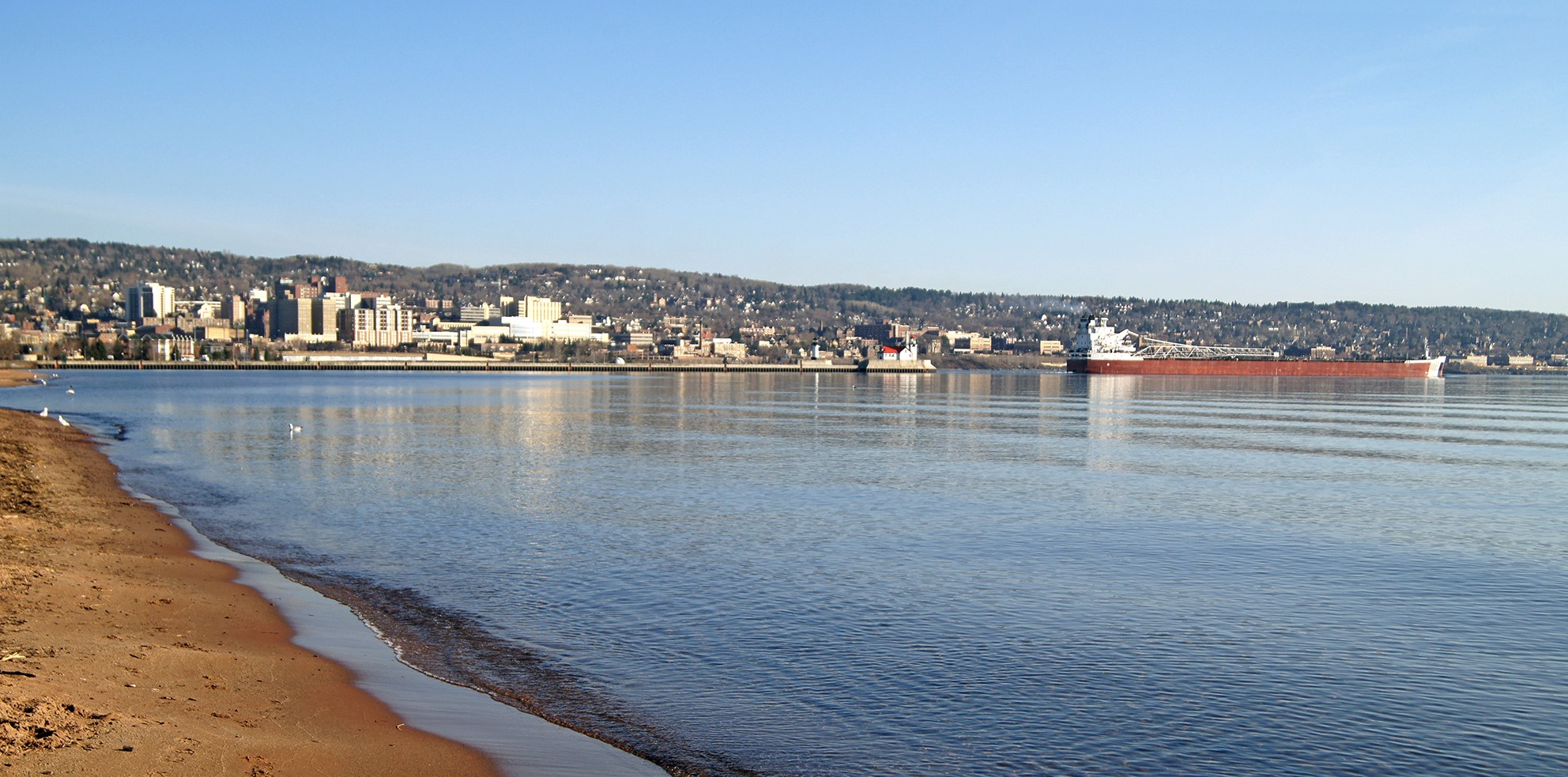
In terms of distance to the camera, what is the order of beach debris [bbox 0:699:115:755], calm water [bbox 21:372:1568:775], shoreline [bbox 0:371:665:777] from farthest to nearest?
calm water [bbox 21:372:1568:775] → shoreline [bbox 0:371:665:777] → beach debris [bbox 0:699:115:755]

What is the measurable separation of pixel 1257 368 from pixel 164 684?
155945 millimetres

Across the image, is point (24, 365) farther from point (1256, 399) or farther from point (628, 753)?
point (628, 753)

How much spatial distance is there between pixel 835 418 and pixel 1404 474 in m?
29.6

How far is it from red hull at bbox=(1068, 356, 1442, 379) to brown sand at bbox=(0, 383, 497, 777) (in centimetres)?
14058

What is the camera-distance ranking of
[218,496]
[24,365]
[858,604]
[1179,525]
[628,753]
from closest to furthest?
1. [628,753]
2. [858,604]
3. [1179,525]
4. [218,496]
5. [24,365]

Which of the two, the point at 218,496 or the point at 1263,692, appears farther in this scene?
the point at 218,496

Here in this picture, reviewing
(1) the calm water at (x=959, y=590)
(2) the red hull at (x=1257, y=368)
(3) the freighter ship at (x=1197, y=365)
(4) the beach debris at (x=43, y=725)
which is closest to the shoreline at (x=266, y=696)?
(4) the beach debris at (x=43, y=725)

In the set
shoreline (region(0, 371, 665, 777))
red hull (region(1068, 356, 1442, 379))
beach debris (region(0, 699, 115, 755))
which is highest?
beach debris (region(0, 699, 115, 755))

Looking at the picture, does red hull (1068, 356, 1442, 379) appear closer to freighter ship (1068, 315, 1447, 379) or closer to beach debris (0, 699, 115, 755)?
freighter ship (1068, 315, 1447, 379)

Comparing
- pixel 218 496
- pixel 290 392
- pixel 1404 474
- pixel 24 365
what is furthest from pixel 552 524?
pixel 24 365

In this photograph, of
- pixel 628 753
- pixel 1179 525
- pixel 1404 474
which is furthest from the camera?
pixel 1404 474

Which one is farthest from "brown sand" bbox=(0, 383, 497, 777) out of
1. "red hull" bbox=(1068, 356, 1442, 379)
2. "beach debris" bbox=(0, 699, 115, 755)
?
"red hull" bbox=(1068, 356, 1442, 379)

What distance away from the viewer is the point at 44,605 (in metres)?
11.0

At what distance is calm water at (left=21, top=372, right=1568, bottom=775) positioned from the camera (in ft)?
30.0
